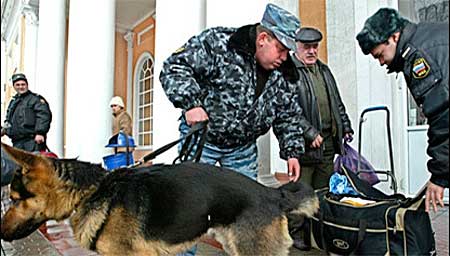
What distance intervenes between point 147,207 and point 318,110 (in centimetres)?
195

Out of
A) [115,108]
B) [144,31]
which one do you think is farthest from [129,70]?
[115,108]

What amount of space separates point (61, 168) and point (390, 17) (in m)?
1.75

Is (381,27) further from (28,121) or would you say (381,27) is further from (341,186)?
(28,121)

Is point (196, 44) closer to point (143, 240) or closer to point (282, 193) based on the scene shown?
point (282, 193)

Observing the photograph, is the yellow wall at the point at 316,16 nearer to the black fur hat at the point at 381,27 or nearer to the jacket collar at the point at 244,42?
the jacket collar at the point at 244,42

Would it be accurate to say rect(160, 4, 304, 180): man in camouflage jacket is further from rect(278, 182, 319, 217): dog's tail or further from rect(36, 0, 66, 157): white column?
rect(36, 0, 66, 157): white column

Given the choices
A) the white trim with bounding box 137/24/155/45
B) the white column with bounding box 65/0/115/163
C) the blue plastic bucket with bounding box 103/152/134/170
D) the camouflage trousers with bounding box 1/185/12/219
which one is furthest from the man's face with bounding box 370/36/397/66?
Answer: the white trim with bounding box 137/24/155/45

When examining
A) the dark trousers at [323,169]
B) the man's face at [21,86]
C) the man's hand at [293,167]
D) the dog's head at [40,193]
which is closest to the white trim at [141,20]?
the man's face at [21,86]

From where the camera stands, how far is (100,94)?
5633mm

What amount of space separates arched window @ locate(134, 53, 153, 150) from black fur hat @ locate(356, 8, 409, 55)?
A: 1014cm

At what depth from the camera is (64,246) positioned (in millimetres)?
3527

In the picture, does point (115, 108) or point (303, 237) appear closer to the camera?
point (303, 237)

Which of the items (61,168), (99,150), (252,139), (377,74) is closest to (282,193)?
(252,139)

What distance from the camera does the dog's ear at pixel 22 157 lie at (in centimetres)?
164
